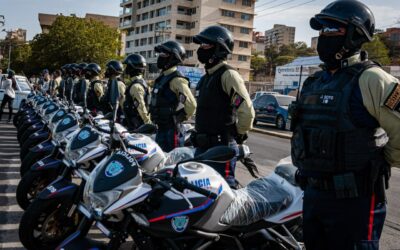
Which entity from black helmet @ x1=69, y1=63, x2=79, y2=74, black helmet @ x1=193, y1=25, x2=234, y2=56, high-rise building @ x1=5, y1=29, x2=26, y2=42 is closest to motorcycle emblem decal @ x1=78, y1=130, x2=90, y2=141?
black helmet @ x1=193, y1=25, x2=234, y2=56

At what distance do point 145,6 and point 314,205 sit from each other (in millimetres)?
89496

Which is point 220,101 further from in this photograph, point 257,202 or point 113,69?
point 113,69

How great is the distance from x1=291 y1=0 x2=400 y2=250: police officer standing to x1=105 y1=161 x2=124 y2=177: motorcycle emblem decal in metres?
1.05

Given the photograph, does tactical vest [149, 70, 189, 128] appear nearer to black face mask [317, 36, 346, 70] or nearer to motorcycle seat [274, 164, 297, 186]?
motorcycle seat [274, 164, 297, 186]

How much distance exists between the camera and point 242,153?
10.3 ft

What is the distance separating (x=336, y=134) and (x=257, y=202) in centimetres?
84

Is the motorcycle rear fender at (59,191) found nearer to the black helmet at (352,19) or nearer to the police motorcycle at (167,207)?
the police motorcycle at (167,207)

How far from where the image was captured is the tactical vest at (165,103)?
18.5 ft

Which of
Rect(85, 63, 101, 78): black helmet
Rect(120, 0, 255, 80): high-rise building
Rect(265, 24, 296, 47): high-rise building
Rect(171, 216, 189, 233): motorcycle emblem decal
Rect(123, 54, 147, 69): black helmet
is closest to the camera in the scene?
Rect(171, 216, 189, 233): motorcycle emblem decal

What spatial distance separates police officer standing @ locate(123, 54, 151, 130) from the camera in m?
6.79

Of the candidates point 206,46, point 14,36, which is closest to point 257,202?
point 206,46

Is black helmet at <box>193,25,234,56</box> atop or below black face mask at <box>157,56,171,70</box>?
atop

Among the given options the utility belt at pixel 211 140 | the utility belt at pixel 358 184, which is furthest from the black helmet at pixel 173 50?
the utility belt at pixel 358 184

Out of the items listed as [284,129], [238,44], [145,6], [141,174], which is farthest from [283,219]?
[145,6]
